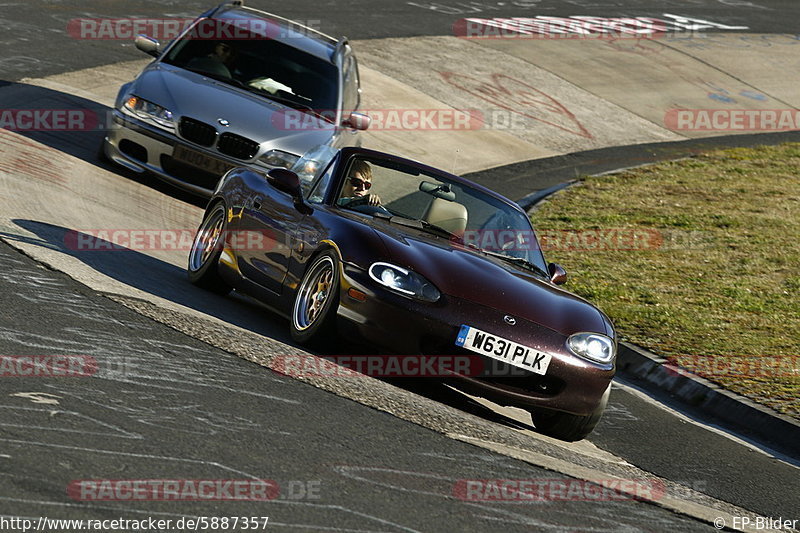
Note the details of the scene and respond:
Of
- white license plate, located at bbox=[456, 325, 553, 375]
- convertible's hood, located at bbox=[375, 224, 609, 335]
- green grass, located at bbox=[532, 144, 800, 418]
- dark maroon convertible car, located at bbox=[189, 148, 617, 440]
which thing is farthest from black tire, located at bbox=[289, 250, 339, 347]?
green grass, located at bbox=[532, 144, 800, 418]

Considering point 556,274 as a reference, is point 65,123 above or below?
below

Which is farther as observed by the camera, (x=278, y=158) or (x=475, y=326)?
(x=278, y=158)

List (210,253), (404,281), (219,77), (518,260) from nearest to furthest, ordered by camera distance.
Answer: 1. (404,281)
2. (518,260)
3. (210,253)
4. (219,77)

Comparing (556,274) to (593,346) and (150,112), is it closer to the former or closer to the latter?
(593,346)

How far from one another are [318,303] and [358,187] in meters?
1.24

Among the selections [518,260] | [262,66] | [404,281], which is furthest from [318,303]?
[262,66]

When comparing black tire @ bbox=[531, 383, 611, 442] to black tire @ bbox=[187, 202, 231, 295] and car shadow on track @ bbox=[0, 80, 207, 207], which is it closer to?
black tire @ bbox=[187, 202, 231, 295]

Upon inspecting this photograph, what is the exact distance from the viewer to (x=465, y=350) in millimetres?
7266

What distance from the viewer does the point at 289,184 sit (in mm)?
8672

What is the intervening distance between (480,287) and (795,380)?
12.1 ft

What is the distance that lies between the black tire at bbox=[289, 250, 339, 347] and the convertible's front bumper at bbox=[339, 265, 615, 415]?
12 centimetres

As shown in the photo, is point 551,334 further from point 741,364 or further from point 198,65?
point 198,65

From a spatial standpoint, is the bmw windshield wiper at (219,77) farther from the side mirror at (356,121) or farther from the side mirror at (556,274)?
the side mirror at (556,274)

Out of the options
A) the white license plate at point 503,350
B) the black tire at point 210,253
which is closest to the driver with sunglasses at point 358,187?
the black tire at point 210,253
